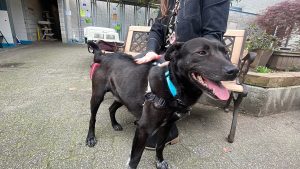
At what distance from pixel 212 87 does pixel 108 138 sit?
4.80ft

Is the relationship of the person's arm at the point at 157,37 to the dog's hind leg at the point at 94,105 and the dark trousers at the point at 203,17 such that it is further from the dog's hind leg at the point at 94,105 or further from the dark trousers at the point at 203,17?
the dog's hind leg at the point at 94,105

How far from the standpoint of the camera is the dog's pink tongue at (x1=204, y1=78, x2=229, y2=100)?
1180 mm

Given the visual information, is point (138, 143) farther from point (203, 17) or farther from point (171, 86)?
point (203, 17)

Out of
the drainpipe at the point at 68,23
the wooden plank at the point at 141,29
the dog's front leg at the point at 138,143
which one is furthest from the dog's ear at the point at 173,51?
the drainpipe at the point at 68,23

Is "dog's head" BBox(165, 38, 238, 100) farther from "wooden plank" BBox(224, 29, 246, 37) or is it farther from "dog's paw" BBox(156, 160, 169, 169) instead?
"wooden plank" BBox(224, 29, 246, 37)

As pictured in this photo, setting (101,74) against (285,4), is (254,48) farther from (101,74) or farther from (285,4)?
(101,74)

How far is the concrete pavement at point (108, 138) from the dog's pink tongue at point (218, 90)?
0.97 meters

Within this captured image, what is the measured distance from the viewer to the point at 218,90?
1.21 m

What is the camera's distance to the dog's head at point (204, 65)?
114cm

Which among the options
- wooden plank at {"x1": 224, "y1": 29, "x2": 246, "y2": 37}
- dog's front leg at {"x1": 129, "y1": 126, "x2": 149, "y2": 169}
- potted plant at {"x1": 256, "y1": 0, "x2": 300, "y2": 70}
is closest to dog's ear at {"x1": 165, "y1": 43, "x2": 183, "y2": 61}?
dog's front leg at {"x1": 129, "y1": 126, "x2": 149, "y2": 169}

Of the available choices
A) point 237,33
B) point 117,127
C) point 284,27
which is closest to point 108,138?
point 117,127

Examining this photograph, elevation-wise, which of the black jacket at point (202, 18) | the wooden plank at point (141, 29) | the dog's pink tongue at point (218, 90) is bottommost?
the dog's pink tongue at point (218, 90)

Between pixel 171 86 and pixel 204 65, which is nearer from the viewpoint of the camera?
pixel 204 65

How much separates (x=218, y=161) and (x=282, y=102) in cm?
189
